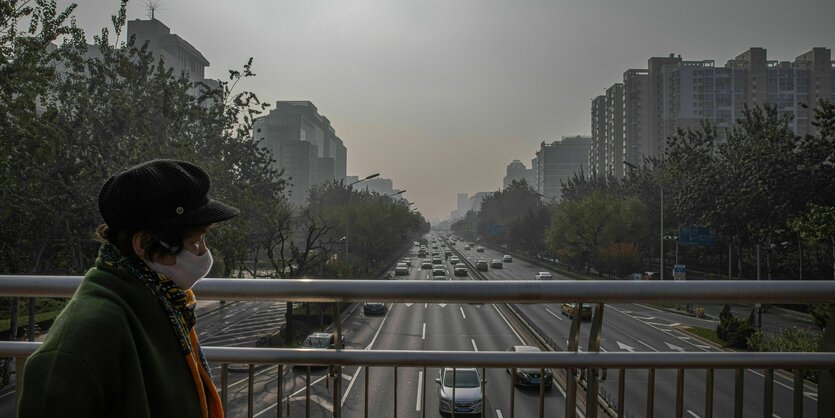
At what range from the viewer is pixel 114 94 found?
19.1m

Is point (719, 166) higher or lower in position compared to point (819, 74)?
lower

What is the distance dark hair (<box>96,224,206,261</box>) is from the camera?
1604mm

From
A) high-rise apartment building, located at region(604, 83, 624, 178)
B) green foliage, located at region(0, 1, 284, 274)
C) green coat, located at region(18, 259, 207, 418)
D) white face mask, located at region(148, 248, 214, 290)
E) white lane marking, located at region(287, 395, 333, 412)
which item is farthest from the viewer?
high-rise apartment building, located at region(604, 83, 624, 178)

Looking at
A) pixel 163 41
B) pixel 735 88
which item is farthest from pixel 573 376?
pixel 163 41

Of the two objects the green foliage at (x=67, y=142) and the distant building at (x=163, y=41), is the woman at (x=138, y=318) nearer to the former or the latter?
the green foliage at (x=67, y=142)

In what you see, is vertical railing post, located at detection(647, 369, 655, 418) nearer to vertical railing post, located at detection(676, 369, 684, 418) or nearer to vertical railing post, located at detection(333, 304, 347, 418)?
vertical railing post, located at detection(676, 369, 684, 418)

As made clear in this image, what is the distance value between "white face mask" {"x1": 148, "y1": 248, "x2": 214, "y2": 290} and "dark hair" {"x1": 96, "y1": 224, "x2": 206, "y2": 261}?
3 centimetres

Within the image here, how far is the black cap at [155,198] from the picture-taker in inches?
61.5

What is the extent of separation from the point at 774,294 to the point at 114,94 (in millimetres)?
20347

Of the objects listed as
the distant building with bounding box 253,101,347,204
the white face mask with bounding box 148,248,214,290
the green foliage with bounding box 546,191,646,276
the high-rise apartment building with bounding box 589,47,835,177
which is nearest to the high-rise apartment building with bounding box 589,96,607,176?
the high-rise apartment building with bounding box 589,47,835,177

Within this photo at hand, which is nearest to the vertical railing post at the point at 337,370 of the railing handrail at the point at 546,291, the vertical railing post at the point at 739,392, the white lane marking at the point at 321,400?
the railing handrail at the point at 546,291

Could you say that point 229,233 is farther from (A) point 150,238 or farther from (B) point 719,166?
(B) point 719,166

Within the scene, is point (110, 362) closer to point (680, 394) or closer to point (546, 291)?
point (546, 291)

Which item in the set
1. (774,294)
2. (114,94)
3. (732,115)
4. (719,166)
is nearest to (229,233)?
(114,94)
